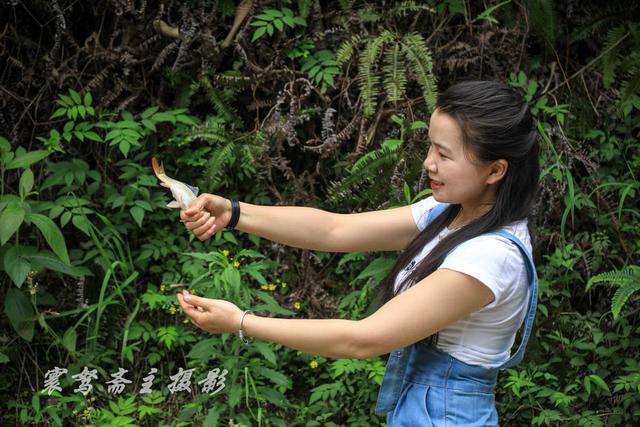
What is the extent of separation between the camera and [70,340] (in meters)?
4.10

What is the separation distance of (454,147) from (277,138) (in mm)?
2502

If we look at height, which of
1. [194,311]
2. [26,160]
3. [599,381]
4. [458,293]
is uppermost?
[458,293]

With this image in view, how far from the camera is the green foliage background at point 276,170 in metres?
4.00

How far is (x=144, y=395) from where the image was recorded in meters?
4.20

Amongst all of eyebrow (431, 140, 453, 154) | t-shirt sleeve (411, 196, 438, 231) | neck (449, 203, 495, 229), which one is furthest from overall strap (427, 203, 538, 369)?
t-shirt sleeve (411, 196, 438, 231)

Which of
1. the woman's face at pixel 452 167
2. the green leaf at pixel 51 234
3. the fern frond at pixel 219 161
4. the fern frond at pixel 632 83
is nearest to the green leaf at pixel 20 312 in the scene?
the green leaf at pixel 51 234

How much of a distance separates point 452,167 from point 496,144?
0.14 m

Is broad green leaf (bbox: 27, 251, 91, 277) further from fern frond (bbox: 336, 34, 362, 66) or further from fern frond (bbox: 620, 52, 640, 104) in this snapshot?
fern frond (bbox: 620, 52, 640, 104)

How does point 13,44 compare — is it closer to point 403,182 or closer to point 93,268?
point 93,268

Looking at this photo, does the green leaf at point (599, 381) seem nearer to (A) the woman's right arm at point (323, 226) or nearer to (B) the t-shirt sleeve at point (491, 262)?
(A) the woman's right arm at point (323, 226)

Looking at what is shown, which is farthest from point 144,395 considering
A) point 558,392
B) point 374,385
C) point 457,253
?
point 457,253

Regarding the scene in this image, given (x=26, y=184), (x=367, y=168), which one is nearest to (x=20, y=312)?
(x=26, y=184)

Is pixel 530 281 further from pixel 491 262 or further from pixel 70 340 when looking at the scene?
pixel 70 340

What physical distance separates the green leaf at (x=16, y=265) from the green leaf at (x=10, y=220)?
0.21 metres
